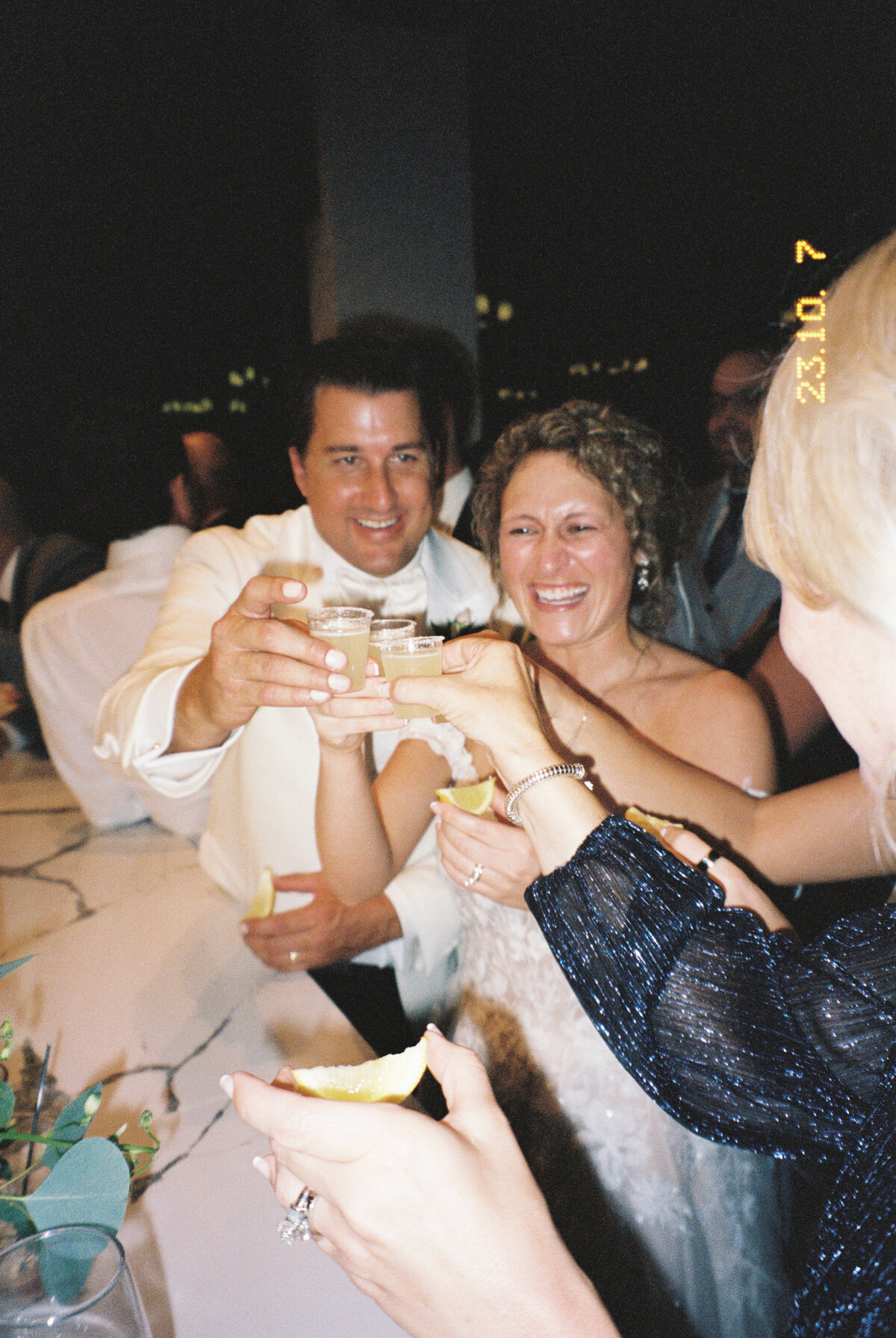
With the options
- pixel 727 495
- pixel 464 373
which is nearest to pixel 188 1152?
pixel 727 495

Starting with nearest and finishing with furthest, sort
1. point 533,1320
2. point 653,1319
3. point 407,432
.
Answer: point 533,1320
point 653,1319
point 407,432

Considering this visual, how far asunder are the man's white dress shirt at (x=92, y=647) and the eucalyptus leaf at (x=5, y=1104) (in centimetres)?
183

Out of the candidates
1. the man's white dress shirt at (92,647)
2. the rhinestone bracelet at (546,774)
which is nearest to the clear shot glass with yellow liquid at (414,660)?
the rhinestone bracelet at (546,774)

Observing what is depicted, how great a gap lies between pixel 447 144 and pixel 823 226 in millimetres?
1874

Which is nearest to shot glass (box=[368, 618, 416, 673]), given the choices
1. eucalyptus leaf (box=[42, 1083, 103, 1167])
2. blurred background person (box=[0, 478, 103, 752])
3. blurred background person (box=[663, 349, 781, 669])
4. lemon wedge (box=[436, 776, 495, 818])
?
lemon wedge (box=[436, 776, 495, 818])

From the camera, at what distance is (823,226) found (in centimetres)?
378

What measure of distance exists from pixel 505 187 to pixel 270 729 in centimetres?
448

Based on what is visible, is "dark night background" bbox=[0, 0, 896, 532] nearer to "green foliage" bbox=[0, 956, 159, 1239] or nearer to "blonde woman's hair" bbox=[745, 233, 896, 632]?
"blonde woman's hair" bbox=[745, 233, 896, 632]

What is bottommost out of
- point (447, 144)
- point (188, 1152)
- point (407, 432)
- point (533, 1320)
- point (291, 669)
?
point (188, 1152)

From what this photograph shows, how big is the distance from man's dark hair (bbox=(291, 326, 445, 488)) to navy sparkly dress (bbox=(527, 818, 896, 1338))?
65.8 inches

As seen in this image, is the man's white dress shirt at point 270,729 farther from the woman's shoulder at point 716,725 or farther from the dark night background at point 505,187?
the dark night background at point 505,187

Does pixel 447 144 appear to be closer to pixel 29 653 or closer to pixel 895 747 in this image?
pixel 29 653

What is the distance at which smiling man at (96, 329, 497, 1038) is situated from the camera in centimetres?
196

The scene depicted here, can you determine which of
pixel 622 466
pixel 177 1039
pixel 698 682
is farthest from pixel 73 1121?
pixel 622 466
